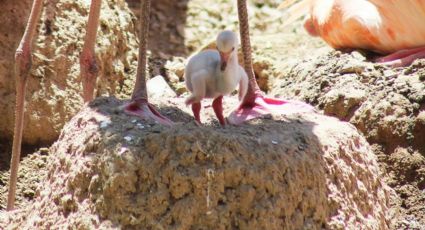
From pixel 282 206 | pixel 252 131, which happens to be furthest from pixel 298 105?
pixel 282 206

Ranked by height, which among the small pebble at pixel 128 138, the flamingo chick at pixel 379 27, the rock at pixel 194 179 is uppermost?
the flamingo chick at pixel 379 27

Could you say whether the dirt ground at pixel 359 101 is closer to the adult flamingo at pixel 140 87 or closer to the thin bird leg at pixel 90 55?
the adult flamingo at pixel 140 87

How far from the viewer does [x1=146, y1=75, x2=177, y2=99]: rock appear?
5.70 m

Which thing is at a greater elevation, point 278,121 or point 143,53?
point 143,53

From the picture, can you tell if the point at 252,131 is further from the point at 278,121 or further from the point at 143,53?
the point at 143,53

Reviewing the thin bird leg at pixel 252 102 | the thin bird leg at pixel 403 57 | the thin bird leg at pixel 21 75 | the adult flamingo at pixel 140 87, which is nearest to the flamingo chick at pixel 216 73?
the adult flamingo at pixel 140 87

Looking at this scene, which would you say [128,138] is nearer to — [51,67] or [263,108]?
[263,108]

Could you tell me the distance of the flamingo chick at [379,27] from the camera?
5.38m

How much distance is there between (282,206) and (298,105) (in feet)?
3.63

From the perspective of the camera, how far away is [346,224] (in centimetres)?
384

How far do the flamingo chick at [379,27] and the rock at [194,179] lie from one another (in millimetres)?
1625

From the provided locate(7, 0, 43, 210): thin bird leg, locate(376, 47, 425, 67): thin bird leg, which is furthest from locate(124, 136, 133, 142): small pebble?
locate(376, 47, 425, 67): thin bird leg

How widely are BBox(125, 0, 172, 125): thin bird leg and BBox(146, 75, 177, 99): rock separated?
1406 mm

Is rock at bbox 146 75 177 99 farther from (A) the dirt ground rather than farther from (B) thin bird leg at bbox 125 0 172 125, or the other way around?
(B) thin bird leg at bbox 125 0 172 125
